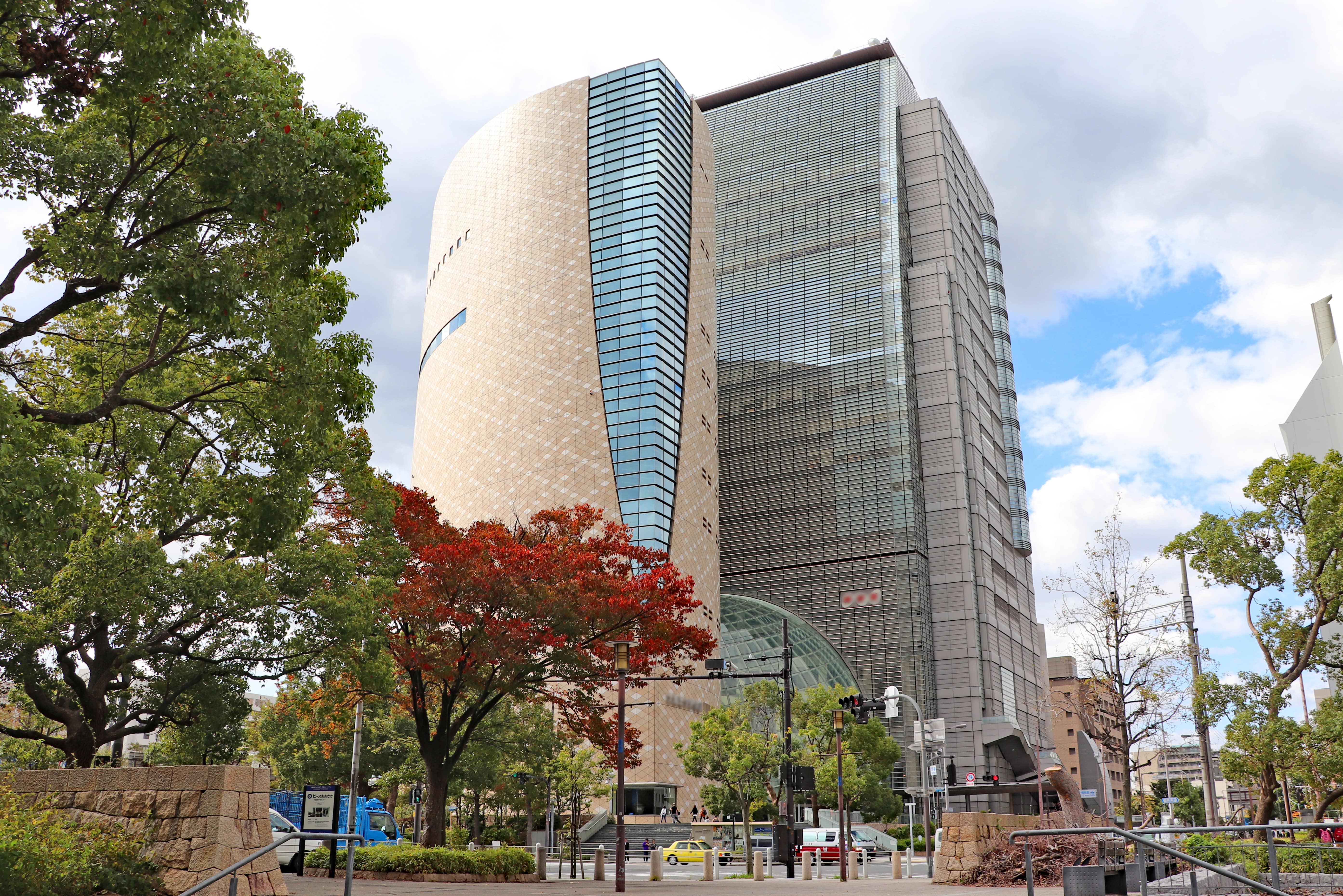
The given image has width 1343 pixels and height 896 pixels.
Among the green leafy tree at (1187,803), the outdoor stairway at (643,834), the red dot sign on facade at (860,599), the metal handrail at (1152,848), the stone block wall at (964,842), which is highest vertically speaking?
the red dot sign on facade at (860,599)

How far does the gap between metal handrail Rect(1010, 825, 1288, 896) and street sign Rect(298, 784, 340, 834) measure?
42.9 ft

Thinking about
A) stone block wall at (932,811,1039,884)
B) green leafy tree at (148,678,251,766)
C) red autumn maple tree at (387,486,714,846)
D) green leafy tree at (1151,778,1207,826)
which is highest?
red autumn maple tree at (387,486,714,846)

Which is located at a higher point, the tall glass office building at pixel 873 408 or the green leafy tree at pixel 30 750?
the tall glass office building at pixel 873 408

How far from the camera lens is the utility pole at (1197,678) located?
85.3ft

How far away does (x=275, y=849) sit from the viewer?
36.4ft

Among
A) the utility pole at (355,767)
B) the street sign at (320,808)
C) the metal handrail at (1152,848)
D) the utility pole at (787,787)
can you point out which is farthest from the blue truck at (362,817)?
the metal handrail at (1152,848)

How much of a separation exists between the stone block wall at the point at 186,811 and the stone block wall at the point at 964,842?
48.1ft

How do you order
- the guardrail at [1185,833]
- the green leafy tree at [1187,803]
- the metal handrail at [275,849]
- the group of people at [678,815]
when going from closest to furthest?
the metal handrail at [275,849]
the guardrail at [1185,833]
the group of people at [678,815]
the green leafy tree at [1187,803]

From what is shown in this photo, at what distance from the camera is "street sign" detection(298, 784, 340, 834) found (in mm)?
20375

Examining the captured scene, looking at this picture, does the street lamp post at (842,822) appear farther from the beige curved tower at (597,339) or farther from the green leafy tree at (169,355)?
the beige curved tower at (597,339)

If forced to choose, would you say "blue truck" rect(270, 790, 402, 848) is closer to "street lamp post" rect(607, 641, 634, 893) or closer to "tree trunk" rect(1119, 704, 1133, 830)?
"street lamp post" rect(607, 641, 634, 893)

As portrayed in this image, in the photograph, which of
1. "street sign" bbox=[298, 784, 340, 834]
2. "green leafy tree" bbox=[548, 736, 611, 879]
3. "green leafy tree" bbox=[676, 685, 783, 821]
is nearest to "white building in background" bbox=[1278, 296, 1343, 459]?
"green leafy tree" bbox=[676, 685, 783, 821]

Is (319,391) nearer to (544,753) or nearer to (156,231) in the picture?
(156,231)

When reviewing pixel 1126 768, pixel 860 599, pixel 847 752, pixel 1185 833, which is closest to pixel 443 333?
pixel 860 599
